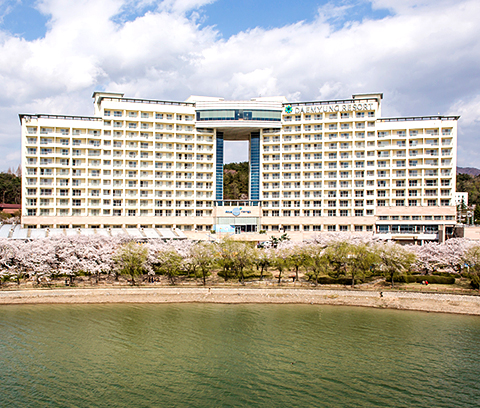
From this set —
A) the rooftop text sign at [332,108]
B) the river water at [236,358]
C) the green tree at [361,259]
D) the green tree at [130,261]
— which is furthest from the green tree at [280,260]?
the rooftop text sign at [332,108]

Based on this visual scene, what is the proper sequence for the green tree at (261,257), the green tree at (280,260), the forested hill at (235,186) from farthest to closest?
the forested hill at (235,186) → the green tree at (261,257) → the green tree at (280,260)

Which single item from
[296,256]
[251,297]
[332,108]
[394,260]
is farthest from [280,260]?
[332,108]

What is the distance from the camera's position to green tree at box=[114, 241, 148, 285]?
65.3 meters

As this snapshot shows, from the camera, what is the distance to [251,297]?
6012 centimetres

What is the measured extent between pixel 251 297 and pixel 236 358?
23850 mm

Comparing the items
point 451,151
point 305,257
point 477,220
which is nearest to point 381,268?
point 305,257

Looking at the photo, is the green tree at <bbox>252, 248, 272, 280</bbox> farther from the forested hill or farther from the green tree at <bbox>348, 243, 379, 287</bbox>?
the forested hill

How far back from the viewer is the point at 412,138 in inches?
4296

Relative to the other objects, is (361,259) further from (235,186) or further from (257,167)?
(235,186)

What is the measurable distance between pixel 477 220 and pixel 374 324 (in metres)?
110

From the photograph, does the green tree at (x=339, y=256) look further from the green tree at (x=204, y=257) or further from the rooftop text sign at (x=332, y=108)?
the rooftop text sign at (x=332, y=108)

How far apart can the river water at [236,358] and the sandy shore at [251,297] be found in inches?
177

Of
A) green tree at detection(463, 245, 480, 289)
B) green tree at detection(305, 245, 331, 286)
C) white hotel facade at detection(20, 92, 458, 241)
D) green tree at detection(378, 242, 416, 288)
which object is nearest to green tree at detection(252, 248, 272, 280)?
green tree at detection(305, 245, 331, 286)

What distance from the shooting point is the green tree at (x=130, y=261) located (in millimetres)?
65312
